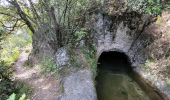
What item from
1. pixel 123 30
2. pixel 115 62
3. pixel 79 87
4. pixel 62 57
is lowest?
pixel 115 62

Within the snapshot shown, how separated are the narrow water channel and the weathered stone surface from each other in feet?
7.56

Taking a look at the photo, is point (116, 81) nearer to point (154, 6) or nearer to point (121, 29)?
point (121, 29)

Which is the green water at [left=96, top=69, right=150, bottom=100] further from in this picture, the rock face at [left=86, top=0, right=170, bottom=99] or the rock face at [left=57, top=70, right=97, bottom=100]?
the rock face at [left=57, top=70, right=97, bottom=100]

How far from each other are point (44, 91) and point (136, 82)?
17.8ft

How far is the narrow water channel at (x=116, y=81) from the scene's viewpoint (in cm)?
1263

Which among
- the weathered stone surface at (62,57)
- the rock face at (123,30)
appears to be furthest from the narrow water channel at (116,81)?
the weathered stone surface at (62,57)

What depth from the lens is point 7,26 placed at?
1744 cm

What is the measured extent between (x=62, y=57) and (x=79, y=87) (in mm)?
2840

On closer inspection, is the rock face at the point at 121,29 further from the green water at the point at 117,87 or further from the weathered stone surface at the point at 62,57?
the weathered stone surface at the point at 62,57

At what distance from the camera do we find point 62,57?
13555 mm

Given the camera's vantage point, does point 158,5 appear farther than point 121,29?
No

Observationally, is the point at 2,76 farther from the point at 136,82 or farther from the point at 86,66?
the point at 136,82

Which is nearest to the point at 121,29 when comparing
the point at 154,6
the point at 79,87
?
the point at 154,6

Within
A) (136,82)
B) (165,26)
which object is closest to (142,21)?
(165,26)
